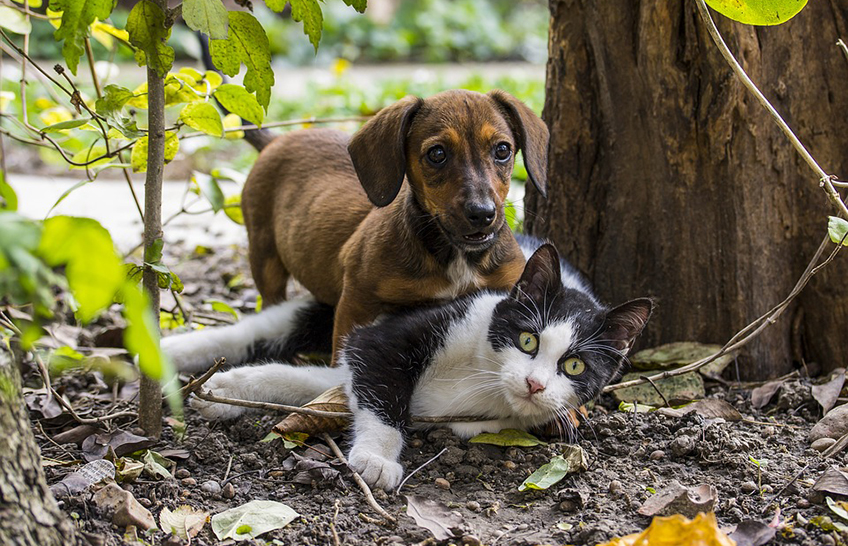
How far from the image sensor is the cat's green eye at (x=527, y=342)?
9.29 ft

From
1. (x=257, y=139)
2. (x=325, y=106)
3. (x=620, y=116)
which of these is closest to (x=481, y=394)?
(x=620, y=116)

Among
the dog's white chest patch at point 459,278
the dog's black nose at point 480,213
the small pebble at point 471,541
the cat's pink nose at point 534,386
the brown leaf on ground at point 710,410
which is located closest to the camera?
the small pebble at point 471,541

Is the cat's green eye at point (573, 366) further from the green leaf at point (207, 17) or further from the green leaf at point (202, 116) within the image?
the green leaf at point (207, 17)

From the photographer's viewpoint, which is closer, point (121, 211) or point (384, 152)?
point (384, 152)

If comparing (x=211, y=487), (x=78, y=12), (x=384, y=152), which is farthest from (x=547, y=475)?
(x=78, y=12)

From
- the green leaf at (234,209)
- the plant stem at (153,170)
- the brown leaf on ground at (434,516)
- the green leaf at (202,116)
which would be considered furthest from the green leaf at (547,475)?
the green leaf at (234,209)

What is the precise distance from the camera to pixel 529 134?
10.6 feet

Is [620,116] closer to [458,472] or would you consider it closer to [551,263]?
[551,263]

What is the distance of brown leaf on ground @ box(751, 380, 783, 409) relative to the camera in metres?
3.20

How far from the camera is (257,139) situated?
436 centimetres

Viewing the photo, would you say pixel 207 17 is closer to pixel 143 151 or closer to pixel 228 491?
pixel 143 151

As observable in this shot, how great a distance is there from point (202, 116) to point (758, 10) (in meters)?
1.73

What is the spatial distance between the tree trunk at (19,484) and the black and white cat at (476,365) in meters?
1.07

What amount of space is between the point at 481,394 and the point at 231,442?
0.88 m
